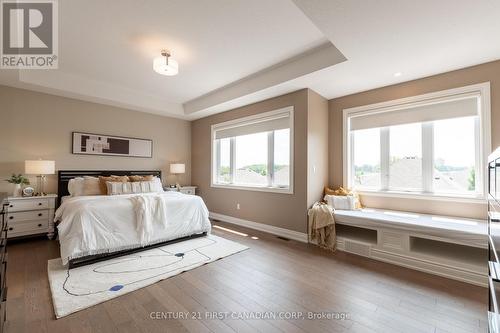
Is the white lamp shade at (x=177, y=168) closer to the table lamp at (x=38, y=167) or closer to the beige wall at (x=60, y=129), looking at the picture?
the beige wall at (x=60, y=129)

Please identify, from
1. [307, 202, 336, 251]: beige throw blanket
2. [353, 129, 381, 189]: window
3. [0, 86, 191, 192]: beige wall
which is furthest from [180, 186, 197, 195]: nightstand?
[353, 129, 381, 189]: window

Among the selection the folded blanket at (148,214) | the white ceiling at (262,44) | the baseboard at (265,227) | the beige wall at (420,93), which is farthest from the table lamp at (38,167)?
the beige wall at (420,93)

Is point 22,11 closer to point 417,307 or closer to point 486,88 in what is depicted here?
point 417,307

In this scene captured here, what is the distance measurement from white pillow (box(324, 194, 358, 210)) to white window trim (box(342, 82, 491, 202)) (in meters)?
0.36

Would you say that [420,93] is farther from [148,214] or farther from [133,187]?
[133,187]

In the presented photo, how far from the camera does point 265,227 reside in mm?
4188

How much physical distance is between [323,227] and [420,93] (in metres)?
2.43

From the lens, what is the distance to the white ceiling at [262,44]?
2.01 metres

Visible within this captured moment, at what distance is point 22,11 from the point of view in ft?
7.49

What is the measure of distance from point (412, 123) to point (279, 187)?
2.32m

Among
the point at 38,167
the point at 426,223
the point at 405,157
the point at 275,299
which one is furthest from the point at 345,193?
the point at 38,167

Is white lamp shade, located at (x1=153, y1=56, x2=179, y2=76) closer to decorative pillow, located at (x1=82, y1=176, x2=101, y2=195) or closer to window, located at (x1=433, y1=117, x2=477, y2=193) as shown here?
decorative pillow, located at (x1=82, y1=176, x2=101, y2=195)

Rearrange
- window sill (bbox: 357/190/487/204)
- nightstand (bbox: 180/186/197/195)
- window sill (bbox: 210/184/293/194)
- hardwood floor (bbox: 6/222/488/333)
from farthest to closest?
nightstand (bbox: 180/186/197/195)
window sill (bbox: 210/184/293/194)
window sill (bbox: 357/190/487/204)
hardwood floor (bbox: 6/222/488/333)

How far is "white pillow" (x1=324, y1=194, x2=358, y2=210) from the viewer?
3.56m
